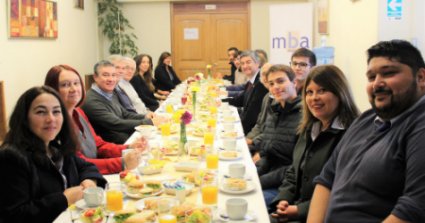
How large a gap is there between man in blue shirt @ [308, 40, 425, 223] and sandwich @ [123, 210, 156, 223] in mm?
716

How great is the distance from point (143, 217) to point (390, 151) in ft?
2.98

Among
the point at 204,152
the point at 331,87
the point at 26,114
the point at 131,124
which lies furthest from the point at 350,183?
the point at 131,124

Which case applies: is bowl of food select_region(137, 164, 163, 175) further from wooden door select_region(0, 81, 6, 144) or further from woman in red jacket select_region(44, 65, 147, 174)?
wooden door select_region(0, 81, 6, 144)

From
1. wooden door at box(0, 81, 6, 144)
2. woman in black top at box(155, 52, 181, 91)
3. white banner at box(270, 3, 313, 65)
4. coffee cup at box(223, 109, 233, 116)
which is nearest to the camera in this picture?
coffee cup at box(223, 109, 233, 116)

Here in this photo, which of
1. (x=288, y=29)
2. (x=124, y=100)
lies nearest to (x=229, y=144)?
(x=124, y=100)

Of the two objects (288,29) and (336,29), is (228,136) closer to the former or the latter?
(336,29)

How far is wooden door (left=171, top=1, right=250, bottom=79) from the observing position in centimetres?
895

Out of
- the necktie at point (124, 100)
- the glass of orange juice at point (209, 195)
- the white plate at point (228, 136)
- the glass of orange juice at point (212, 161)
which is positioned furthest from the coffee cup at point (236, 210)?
the necktie at point (124, 100)

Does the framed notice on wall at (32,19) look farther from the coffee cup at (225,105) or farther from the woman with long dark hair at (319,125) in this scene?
the woman with long dark hair at (319,125)

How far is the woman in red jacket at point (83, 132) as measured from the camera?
7.67 ft

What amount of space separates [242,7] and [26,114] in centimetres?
760

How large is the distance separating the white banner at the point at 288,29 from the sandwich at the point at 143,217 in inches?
246

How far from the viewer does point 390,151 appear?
1.44m

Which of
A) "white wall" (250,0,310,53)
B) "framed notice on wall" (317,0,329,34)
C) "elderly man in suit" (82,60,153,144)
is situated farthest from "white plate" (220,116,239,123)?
"white wall" (250,0,310,53)
